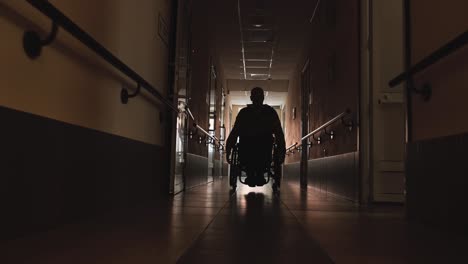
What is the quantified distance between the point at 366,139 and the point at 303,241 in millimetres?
2292

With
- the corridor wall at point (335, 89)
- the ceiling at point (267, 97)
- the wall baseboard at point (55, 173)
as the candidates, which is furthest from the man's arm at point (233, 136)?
the ceiling at point (267, 97)

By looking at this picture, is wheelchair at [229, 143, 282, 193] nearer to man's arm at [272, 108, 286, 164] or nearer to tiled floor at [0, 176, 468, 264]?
man's arm at [272, 108, 286, 164]

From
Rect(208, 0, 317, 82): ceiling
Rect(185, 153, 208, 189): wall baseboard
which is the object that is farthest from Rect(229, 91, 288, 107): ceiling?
Rect(185, 153, 208, 189): wall baseboard

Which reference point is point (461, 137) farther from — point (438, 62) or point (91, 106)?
point (91, 106)

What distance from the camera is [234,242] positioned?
174cm

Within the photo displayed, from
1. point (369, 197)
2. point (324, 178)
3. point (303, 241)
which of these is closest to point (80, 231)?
point (303, 241)

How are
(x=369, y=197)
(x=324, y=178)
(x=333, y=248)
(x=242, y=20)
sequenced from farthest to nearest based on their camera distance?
1. (x=242, y=20)
2. (x=324, y=178)
3. (x=369, y=197)
4. (x=333, y=248)

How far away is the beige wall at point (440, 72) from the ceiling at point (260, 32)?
373 cm

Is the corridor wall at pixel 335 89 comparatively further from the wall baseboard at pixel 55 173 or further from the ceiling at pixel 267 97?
the ceiling at pixel 267 97

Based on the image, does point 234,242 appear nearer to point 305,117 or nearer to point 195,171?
point 195,171

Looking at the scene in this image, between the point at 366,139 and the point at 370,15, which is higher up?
the point at 370,15

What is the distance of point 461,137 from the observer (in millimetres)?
2068

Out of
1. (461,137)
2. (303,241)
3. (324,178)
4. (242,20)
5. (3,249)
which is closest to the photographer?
(3,249)

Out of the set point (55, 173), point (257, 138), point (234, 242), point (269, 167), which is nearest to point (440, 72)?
point (234, 242)
